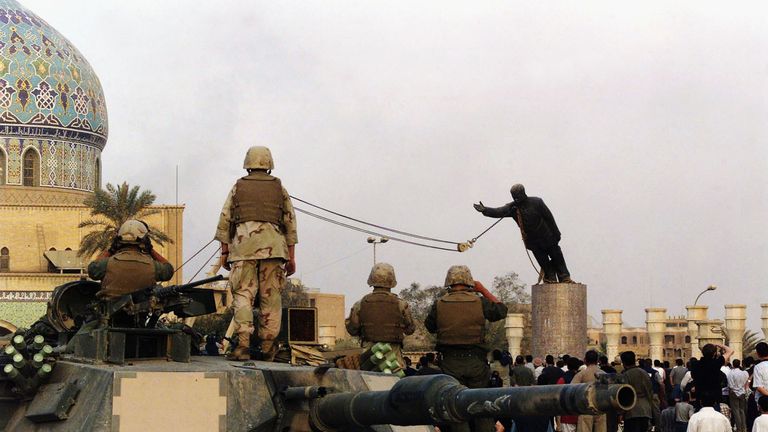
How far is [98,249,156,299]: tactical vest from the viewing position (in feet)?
35.8

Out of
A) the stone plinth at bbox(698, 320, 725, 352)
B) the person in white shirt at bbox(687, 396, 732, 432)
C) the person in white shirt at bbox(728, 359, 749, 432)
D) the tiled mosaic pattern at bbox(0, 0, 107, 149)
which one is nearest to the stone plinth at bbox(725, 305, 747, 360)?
the stone plinth at bbox(698, 320, 725, 352)

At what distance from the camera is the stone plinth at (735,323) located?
41219 mm

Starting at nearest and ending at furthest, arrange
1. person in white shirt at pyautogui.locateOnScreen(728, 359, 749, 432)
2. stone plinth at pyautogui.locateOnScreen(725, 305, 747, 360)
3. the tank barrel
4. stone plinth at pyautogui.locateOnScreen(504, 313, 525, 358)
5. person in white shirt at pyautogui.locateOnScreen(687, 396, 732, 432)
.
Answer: the tank barrel
person in white shirt at pyautogui.locateOnScreen(687, 396, 732, 432)
person in white shirt at pyautogui.locateOnScreen(728, 359, 749, 432)
stone plinth at pyautogui.locateOnScreen(504, 313, 525, 358)
stone plinth at pyautogui.locateOnScreen(725, 305, 747, 360)

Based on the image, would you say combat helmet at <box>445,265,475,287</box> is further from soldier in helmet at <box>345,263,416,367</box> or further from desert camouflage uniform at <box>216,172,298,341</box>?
desert camouflage uniform at <box>216,172,298,341</box>

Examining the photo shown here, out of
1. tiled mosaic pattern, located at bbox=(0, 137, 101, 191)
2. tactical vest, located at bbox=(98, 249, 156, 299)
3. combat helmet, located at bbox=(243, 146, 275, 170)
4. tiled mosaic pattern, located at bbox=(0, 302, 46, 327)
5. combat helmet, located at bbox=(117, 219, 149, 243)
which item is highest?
tiled mosaic pattern, located at bbox=(0, 137, 101, 191)

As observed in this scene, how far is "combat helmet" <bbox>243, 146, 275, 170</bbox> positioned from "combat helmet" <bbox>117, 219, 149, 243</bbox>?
0.99 m

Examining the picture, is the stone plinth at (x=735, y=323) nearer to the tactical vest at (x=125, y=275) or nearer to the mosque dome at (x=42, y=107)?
the tactical vest at (x=125, y=275)

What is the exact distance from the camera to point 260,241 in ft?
37.8

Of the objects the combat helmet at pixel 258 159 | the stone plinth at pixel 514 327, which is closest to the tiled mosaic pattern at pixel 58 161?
the stone plinth at pixel 514 327

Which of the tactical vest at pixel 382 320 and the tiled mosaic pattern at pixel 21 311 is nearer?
the tactical vest at pixel 382 320

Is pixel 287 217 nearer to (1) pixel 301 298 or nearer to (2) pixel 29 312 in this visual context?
(2) pixel 29 312

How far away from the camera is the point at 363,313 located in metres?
14.1

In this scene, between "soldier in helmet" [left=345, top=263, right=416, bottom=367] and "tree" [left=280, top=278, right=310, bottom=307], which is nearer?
"soldier in helmet" [left=345, top=263, right=416, bottom=367]

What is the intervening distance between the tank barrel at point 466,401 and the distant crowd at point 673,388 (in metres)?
4.26
